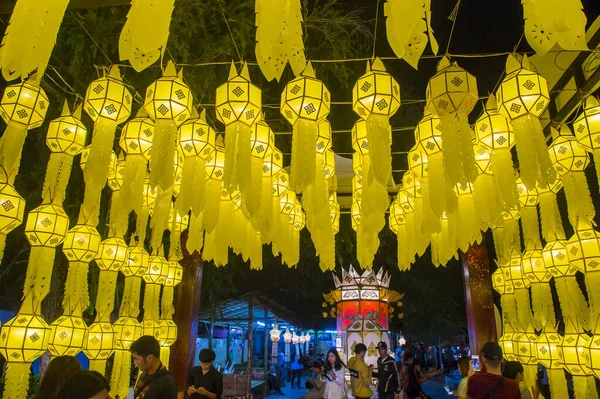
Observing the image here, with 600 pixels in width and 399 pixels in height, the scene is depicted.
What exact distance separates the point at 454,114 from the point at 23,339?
354cm

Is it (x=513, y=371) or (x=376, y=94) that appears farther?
(x=513, y=371)

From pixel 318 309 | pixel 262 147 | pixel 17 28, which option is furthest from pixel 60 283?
pixel 318 309

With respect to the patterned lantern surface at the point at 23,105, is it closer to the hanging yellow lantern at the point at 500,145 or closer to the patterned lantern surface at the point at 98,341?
the patterned lantern surface at the point at 98,341

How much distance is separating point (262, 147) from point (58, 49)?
295 centimetres

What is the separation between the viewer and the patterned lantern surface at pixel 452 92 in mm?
2848

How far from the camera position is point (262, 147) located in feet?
11.8

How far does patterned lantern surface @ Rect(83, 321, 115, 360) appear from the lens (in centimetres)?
393

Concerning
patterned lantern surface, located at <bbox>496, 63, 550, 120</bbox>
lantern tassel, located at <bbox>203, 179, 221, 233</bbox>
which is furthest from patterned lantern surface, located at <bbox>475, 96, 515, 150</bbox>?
lantern tassel, located at <bbox>203, 179, 221, 233</bbox>

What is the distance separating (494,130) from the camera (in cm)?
336

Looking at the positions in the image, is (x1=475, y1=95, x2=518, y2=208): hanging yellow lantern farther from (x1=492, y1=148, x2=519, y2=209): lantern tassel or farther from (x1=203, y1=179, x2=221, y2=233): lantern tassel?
(x1=203, y1=179, x2=221, y2=233): lantern tassel

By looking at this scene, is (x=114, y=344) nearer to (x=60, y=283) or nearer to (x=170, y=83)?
(x=60, y=283)

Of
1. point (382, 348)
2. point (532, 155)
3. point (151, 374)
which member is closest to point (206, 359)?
point (151, 374)

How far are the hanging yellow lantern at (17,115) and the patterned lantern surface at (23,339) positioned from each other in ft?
3.78

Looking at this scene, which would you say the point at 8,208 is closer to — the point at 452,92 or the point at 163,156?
the point at 163,156
